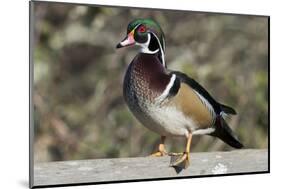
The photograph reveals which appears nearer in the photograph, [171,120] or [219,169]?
[171,120]

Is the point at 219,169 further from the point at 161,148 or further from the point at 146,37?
the point at 146,37

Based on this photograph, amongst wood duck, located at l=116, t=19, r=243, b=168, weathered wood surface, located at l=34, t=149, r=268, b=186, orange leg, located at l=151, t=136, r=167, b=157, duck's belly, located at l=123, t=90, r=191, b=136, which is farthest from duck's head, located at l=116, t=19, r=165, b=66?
weathered wood surface, located at l=34, t=149, r=268, b=186

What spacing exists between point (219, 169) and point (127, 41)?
0.76 m

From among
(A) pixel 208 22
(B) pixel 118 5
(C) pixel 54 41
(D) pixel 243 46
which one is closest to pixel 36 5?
(C) pixel 54 41

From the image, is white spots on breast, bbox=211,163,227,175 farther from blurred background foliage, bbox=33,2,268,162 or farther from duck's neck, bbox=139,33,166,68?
duck's neck, bbox=139,33,166,68

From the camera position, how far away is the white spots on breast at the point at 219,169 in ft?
10.2

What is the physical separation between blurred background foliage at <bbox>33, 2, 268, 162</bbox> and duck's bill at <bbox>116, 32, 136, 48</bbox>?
2 centimetres

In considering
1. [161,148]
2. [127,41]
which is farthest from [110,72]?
[161,148]

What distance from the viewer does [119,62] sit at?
290cm

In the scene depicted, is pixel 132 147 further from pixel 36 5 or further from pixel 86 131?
pixel 36 5

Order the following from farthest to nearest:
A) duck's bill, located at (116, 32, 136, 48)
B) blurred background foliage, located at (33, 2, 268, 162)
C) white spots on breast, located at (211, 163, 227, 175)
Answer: white spots on breast, located at (211, 163, 227, 175)
duck's bill, located at (116, 32, 136, 48)
blurred background foliage, located at (33, 2, 268, 162)

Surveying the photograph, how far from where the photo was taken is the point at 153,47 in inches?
116

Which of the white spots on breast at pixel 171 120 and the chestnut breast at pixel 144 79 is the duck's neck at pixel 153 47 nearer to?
the chestnut breast at pixel 144 79

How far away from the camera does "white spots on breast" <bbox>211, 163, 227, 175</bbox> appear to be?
310 centimetres
